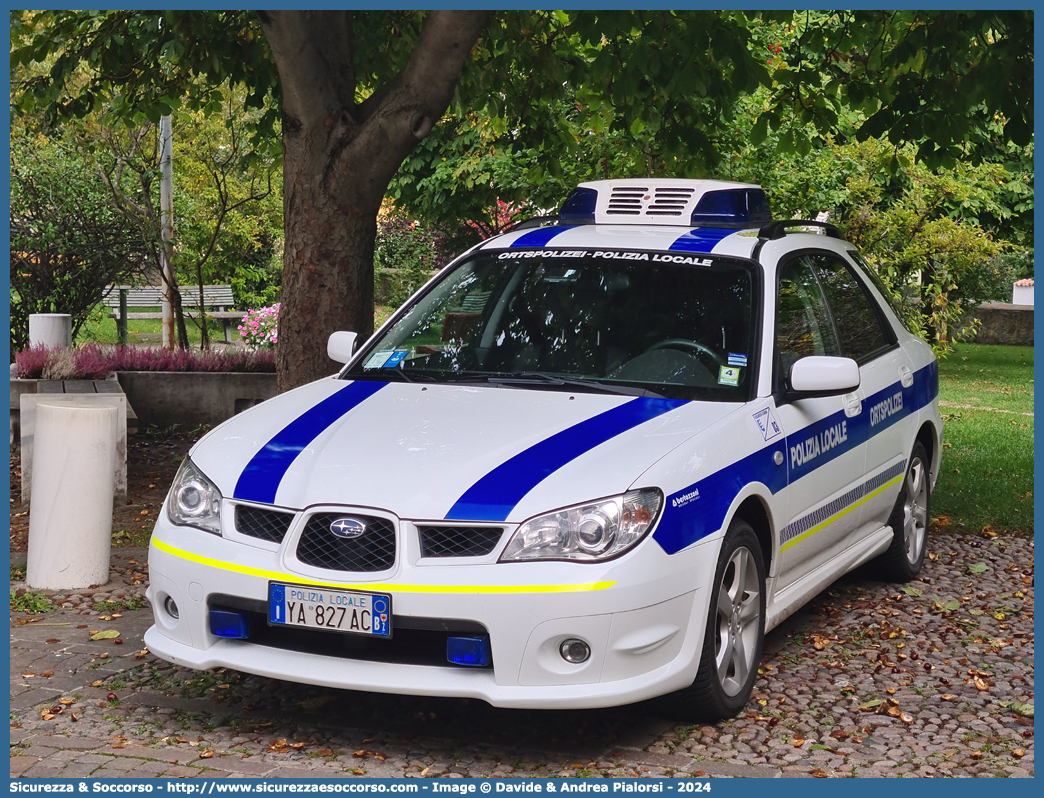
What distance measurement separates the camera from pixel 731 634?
4.82 m

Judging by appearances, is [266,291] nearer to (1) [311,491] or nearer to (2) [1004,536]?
(2) [1004,536]

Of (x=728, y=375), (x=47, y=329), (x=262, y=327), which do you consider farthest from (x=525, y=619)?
(x=262, y=327)

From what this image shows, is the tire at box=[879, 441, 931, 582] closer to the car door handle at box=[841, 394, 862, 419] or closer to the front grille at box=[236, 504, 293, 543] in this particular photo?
the car door handle at box=[841, 394, 862, 419]

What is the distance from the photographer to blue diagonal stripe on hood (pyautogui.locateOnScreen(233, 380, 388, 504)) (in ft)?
14.8

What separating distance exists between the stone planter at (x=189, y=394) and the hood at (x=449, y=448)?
6610 millimetres

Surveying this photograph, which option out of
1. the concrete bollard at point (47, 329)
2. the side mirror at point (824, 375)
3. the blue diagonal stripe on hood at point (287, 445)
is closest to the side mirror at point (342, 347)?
the blue diagonal stripe on hood at point (287, 445)

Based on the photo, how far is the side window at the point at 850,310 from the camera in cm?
622

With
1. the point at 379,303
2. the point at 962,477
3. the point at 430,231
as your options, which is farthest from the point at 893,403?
the point at 379,303

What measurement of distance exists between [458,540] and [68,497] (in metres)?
3.22

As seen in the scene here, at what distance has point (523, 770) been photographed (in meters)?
4.36

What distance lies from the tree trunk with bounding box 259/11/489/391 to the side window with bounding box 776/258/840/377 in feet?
8.44

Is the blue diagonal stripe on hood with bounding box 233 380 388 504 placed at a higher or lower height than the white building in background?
lower

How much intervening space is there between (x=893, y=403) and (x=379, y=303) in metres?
25.7

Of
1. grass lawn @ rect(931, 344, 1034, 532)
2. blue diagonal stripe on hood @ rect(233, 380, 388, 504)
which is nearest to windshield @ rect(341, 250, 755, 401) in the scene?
blue diagonal stripe on hood @ rect(233, 380, 388, 504)
